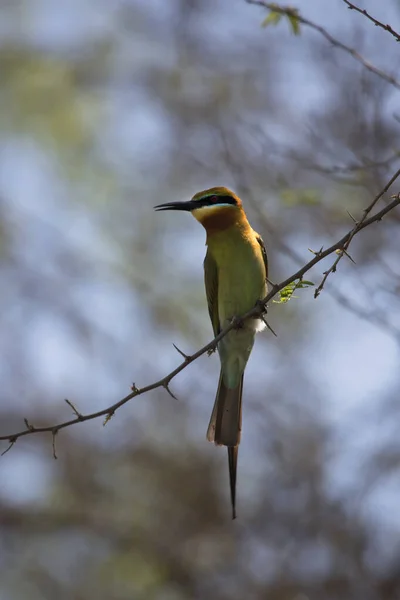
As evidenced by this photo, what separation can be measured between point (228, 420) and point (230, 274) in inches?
28.6

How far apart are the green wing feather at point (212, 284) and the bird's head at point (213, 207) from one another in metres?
0.16

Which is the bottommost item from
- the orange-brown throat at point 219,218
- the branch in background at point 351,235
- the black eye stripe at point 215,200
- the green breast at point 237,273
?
the branch in background at point 351,235

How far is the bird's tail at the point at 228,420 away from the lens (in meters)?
3.65

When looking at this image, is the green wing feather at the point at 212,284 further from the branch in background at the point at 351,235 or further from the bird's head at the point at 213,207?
the branch in background at the point at 351,235

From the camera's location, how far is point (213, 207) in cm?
421

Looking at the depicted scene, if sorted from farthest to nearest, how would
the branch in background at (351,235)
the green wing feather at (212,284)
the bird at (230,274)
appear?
1. the green wing feather at (212,284)
2. the bird at (230,274)
3. the branch in background at (351,235)

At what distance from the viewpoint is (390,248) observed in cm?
516

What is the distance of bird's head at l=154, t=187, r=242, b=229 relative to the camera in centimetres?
420

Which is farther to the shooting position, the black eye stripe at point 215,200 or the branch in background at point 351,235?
the black eye stripe at point 215,200

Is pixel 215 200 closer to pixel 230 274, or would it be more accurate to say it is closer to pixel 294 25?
pixel 230 274

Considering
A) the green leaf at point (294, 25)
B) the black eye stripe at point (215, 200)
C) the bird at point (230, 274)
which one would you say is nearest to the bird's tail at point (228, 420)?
the bird at point (230, 274)

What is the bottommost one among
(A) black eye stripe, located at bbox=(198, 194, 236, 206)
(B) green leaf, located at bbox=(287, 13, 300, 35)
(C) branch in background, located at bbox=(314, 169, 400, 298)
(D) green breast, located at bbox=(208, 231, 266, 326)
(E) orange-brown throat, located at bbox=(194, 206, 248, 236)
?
(C) branch in background, located at bbox=(314, 169, 400, 298)

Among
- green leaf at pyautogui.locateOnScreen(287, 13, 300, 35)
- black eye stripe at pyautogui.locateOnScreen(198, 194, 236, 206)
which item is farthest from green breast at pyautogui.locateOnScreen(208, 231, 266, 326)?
green leaf at pyautogui.locateOnScreen(287, 13, 300, 35)

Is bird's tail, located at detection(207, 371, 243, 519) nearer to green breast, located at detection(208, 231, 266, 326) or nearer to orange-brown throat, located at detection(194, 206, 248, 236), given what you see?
green breast, located at detection(208, 231, 266, 326)
